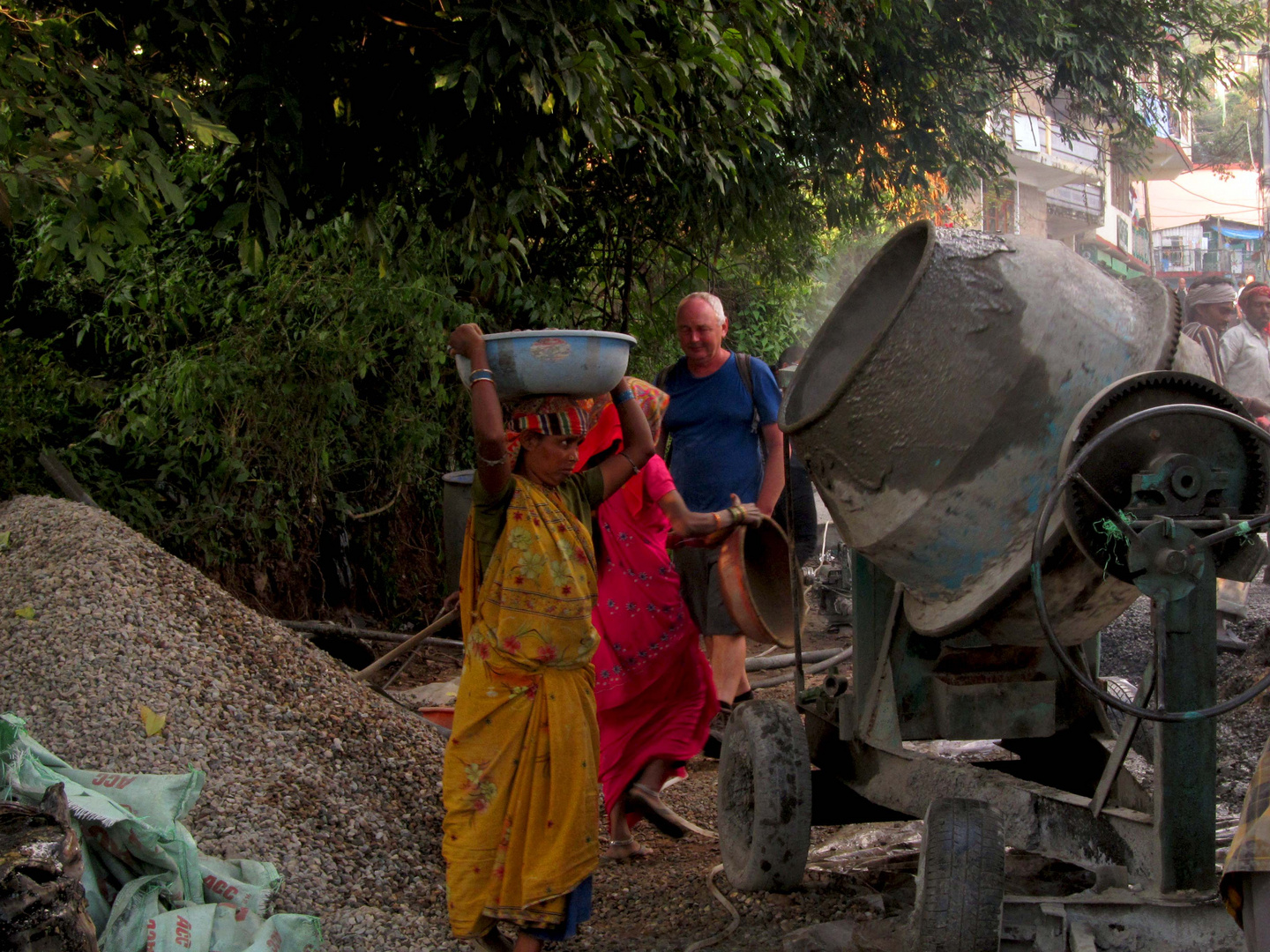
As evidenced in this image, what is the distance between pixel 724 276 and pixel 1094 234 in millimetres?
30350

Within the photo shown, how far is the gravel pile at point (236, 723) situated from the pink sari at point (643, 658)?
2.22 ft

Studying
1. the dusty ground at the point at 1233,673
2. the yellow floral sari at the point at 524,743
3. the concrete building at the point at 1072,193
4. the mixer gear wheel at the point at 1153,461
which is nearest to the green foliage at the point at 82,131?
the yellow floral sari at the point at 524,743

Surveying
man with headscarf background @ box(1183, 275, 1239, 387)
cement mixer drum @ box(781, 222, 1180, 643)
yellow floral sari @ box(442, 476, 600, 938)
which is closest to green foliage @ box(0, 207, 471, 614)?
yellow floral sari @ box(442, 476, 600, 938)

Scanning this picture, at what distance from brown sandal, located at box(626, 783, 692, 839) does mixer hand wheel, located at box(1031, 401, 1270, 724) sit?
1962 mm

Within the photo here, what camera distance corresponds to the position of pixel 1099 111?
981 centimetres

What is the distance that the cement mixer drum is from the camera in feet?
9.18

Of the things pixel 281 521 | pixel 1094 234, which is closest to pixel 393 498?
pixel 281 521

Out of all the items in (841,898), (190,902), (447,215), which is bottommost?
(841,898)

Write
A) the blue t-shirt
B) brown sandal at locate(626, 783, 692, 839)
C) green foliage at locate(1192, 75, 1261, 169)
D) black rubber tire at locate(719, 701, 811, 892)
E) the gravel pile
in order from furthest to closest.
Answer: green foliage at locate(1192, 75, 1261, 169) < the blue t-shirt < brown sandal at locate(626, 783, 692, 839) < the gravel pile < black rubber tire at locate(719, 701, 811, 892)

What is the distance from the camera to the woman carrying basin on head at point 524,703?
10.2 ft

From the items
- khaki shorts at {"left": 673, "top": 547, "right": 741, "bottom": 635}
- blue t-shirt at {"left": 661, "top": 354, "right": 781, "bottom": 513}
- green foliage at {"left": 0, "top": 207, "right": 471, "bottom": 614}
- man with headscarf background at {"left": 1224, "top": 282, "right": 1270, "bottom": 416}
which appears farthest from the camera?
man with headscarf background at {"left": 1224, "top": 282, "right": 1270, "bottom": 416}

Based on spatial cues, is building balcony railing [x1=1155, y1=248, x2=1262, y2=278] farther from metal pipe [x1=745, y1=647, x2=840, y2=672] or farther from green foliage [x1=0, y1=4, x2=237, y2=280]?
green foliage [x1=0, y1=4, x2=237, y2=280]

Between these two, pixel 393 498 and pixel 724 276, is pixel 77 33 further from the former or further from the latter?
pixel 724 276

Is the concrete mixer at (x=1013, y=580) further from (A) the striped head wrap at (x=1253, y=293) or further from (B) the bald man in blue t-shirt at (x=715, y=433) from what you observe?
(A) the striped head wrap at (x=1253, y=293)
